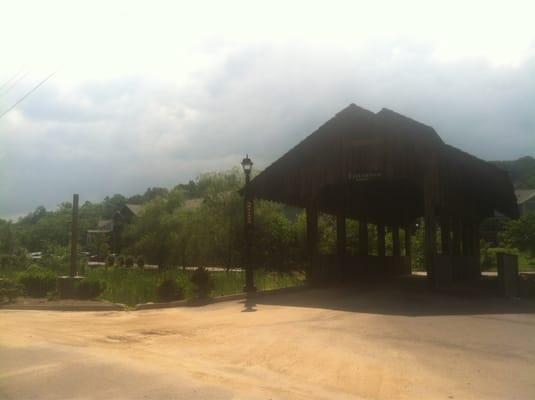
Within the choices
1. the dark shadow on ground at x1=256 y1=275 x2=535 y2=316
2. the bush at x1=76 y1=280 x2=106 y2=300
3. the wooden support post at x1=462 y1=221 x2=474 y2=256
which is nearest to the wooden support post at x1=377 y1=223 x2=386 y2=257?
the wooden support post at x1=462 y1=221 x2=474 y2=256

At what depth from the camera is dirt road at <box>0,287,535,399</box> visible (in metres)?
6.75

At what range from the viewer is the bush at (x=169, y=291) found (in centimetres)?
1686

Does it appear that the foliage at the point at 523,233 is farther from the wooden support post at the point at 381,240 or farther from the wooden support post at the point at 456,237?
the wooden support post at the point at 381,240

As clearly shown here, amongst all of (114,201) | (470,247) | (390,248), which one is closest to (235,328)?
(470,247)

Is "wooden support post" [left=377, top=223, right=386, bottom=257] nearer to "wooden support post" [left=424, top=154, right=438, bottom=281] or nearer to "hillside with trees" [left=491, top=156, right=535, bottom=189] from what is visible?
"wooden support post" [left=424, top=154, right=438, bottom=281]

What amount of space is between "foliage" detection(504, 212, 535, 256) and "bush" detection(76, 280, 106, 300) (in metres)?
27.5

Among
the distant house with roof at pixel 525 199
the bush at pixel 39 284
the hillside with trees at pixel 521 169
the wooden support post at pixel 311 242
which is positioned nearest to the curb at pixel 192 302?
the wooden support post at pixel 311 242

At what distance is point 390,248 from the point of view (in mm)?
43344

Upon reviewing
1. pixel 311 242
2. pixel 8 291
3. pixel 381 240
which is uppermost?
pixel 381 240

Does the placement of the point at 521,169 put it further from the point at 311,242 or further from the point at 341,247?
the point at 311,242

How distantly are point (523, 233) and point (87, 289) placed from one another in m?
28.1

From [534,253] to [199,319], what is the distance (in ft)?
94.1

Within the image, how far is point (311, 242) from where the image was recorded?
21094mm

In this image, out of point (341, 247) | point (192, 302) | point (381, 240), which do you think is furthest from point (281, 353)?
point (381, 240)
